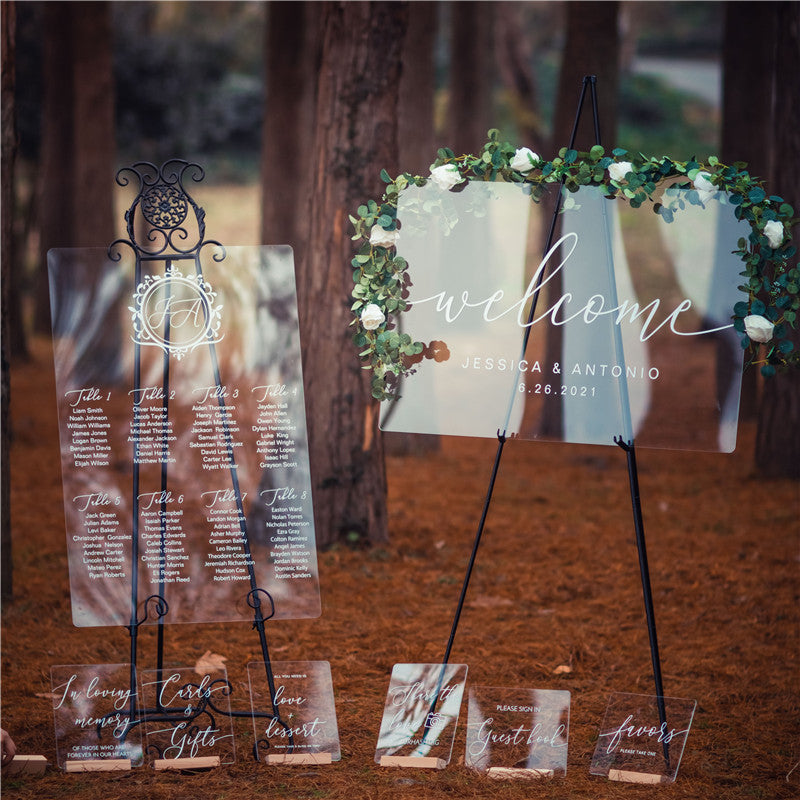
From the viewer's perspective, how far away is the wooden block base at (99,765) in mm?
2971

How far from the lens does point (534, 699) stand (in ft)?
10.1

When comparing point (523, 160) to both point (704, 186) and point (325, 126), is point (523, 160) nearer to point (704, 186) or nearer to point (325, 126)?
point (704, 186)

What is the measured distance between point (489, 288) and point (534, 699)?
1381 millimetres

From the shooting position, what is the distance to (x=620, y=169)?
2.95 metres

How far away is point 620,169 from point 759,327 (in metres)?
0.67

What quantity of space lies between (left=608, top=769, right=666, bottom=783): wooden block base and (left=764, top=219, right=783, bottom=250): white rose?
173cm

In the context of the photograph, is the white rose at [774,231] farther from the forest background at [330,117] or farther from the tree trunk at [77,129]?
the tree trunk at [77,129]

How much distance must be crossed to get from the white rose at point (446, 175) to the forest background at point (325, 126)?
0.75m

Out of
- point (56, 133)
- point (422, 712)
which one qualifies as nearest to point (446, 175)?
point (422, 712)

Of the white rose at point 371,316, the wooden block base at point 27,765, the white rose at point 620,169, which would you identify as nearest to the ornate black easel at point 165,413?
the wooden block base at point 27,765

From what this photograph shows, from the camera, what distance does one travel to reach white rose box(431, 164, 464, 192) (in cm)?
302

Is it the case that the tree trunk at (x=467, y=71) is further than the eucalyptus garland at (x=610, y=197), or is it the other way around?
the tree trunk at (x=467, y=71)

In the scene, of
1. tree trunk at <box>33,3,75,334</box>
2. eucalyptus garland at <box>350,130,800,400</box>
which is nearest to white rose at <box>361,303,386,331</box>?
eucalyptus garland at <box>350,130,800,400</box>

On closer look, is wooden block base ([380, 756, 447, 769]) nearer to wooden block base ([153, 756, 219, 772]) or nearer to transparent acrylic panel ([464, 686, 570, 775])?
transparent acrylic panel ([464, 686, 570, 775])
